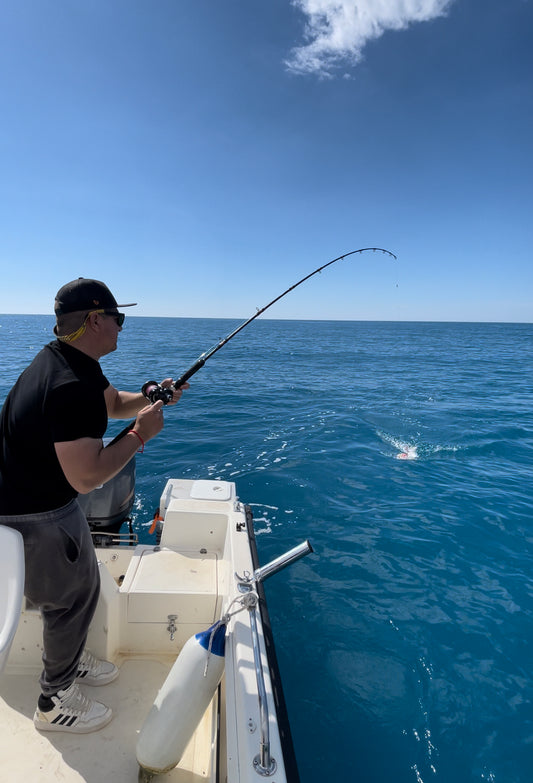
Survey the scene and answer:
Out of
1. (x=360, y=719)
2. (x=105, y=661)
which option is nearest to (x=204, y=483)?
(x=105, y=661)

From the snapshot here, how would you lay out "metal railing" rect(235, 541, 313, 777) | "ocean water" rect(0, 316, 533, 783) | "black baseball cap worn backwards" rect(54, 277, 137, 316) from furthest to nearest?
1. "ocean water" rect(0, 316, 533, 783)
2. "black baseball cap worn backwards" rect(54, 277, 137, 316)
3. "metal railing" rect(235, 541, 313, 777)

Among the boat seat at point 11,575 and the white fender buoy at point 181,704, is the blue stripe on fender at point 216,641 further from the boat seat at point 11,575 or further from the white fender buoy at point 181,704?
the boat seat at point 11,575

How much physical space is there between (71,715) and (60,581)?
0.85m

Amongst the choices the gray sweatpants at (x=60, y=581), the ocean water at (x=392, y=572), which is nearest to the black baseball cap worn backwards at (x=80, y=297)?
the gray sweatpants at (x=60, y=581)

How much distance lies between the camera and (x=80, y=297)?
6.36 ft

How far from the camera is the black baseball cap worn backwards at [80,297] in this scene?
1.92 metres

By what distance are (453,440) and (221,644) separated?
361 inches

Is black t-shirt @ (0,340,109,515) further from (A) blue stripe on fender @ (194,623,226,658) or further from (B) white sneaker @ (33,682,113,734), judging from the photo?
(B) white sneaker @ (33,682,113,734)

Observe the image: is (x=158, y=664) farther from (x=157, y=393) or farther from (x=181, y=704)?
(x=157, y=393)

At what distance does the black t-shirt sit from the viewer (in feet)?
5.68

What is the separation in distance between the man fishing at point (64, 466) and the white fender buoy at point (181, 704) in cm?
51

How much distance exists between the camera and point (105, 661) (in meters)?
2.71

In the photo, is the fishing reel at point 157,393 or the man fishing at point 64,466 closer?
the man fishing at point 64,466

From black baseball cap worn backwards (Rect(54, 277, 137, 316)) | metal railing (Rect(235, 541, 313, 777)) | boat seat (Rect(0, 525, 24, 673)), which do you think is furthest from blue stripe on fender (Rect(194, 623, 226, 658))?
black baseball cap worn backwards (Rect(54, 277, 137, 316))
